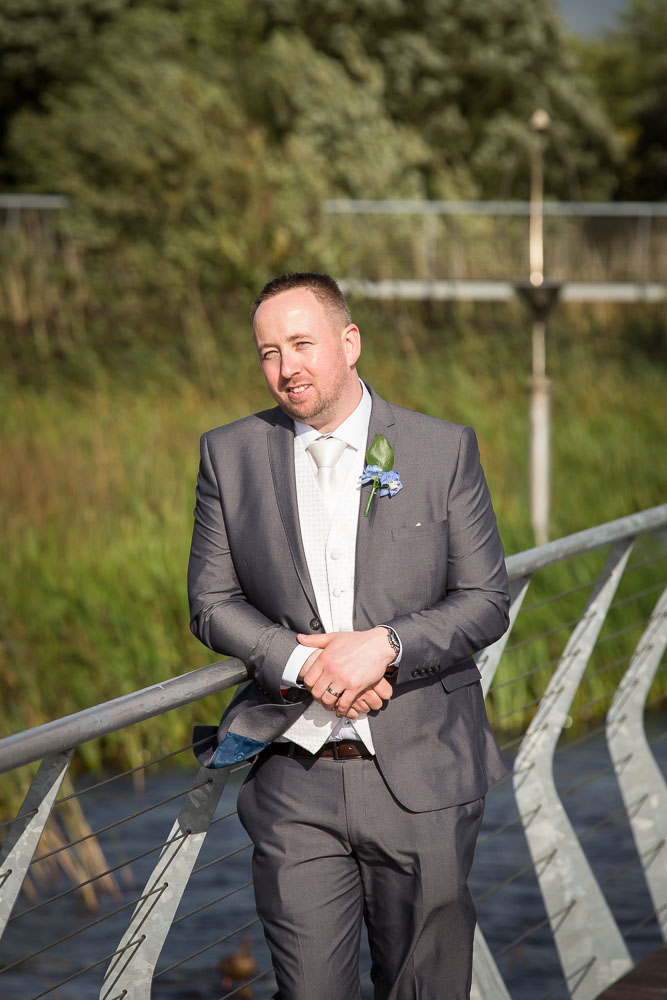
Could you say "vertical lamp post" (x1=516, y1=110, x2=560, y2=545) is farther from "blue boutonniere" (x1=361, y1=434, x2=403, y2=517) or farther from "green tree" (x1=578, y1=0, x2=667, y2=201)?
"green tree" (x1=578, y1=0, x2=667, y2=201)

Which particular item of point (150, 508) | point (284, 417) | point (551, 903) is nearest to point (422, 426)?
point (284, 417)

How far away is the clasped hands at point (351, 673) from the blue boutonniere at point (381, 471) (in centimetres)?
20

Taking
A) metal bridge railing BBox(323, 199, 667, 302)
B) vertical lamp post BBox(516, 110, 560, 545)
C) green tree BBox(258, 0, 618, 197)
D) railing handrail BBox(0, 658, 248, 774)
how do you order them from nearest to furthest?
railing handrail BBox(0, 658, 248, 774) < vertical lamp post BBox(516, 110, 560, 545) < metal bridge railing BBox(323, 199, 667, 302) < green tree BBox(258, 0, 618, 197)

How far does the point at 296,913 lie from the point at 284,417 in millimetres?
781

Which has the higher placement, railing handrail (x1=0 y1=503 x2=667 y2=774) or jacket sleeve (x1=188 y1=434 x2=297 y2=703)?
jacket sleeve (x1=188 y1=434 x2=297 y2=703)

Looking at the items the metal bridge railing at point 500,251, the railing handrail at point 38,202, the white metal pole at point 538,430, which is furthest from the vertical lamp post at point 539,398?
the railing handrail at point 38,202

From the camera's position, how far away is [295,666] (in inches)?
81.1

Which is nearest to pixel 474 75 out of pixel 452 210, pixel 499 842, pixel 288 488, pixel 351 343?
pixel 452 210

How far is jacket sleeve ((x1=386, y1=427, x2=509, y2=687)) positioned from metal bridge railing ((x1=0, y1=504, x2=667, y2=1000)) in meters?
0.28

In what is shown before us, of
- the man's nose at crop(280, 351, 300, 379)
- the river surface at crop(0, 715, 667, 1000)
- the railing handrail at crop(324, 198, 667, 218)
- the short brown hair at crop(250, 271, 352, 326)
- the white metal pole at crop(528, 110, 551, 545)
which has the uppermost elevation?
the railing handrail at crop(324, 198, 667, 218)

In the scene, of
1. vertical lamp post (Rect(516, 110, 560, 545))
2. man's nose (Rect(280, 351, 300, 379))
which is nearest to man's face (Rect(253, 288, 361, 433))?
man's nose (Rect(280, 351, 300, 379))

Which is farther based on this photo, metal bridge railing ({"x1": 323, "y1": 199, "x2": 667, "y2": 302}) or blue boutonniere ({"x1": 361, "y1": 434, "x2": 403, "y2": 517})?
metal bridge railing ({"x1": 323, "y1": 199, "x2": 667, "y2": 302})

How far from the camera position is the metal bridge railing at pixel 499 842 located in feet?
6.66

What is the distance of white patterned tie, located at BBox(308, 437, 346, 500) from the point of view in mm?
2188
